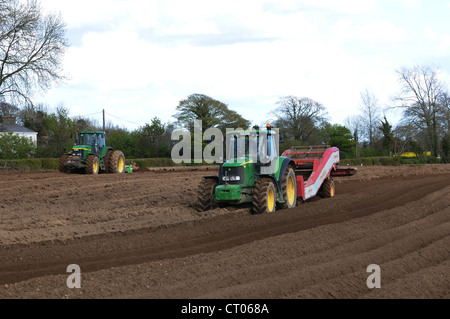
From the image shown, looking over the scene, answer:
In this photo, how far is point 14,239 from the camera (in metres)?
9.61

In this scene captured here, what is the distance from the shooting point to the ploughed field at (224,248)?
630cm

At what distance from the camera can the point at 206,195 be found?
1276 cm

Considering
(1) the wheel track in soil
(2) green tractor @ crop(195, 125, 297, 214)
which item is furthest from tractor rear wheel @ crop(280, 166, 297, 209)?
(1) the wheel track in soil

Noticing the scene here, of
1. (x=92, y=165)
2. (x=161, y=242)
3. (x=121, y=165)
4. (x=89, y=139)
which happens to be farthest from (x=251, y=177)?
(x=121, y=165)

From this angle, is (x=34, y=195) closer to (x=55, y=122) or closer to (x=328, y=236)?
(x=328, y=236)

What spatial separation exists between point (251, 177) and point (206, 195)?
124 centimetres

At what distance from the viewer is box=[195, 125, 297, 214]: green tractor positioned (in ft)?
40.0

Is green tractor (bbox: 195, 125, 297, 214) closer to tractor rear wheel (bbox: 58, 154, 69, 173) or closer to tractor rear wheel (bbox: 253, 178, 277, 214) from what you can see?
tractor rear wheel (bbox: 253, 178, 277, 214)

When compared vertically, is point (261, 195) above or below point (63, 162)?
below

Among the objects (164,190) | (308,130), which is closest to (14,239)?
(164,190)

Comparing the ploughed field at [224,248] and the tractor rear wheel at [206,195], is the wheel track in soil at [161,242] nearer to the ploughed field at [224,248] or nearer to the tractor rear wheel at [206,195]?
the ploughed field at [224,248]

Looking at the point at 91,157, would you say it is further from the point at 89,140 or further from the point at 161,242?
the point at 161,242
